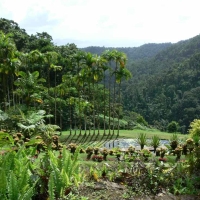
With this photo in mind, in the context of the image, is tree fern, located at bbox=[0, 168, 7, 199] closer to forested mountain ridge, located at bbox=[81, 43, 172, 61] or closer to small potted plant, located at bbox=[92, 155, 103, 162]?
small potted plant, located at bbox=[92, 155, 103, 162]

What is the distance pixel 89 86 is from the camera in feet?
70.0

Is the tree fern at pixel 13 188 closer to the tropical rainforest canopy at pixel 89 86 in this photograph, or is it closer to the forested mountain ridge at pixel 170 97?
the tropical rainforest canopy at pixel 89 86

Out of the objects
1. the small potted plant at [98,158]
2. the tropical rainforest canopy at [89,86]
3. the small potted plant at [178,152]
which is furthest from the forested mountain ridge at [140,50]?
the small potted plant at [98,158]

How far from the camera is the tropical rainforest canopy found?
1781 cm

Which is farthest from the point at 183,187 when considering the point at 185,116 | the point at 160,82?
the point at 160,82

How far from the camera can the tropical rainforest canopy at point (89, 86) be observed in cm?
1781

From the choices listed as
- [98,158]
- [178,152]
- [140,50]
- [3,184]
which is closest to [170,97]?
[178,152]

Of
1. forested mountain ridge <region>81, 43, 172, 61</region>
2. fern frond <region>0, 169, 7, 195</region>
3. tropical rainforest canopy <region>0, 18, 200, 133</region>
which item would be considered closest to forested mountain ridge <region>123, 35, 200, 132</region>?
tropical rainforest canopy <region>0, 18, 200, 133</region>

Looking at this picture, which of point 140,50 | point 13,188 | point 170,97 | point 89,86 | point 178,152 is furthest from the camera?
point 140,50

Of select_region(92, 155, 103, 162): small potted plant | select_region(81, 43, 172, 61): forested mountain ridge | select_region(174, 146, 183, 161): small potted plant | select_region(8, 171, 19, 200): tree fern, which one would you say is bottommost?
select_region(92, 155, 103, 162): small potted plant

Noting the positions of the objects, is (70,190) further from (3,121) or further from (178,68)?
(178,68)

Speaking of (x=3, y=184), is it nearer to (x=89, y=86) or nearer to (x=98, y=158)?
(x=98, y=158)

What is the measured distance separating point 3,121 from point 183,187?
35.6 ft

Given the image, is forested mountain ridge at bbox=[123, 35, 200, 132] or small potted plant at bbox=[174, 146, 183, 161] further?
forested mountain ridge at bbox=[123, 35, 200, 132]
